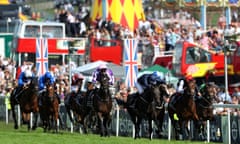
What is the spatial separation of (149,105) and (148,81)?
57 cm

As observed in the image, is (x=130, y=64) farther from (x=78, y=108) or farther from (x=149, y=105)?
(x=149, y=105)

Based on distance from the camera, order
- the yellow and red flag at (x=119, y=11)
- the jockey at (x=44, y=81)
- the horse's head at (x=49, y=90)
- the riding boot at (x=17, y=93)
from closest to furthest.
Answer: the horse's head at (x=49, y=90) → the jockey at (x=44, y=81) → the riding boot at (x=17, y=93) → the yellow and red flag at (x=119, y=11)

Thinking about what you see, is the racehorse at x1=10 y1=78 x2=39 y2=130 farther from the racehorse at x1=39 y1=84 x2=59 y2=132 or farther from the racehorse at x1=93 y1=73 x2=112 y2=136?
the racehorse at x1=93 y1=73 x2=112 y2=136

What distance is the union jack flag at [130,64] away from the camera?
25.4 m

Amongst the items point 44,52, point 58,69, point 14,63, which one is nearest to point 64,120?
point 44,52

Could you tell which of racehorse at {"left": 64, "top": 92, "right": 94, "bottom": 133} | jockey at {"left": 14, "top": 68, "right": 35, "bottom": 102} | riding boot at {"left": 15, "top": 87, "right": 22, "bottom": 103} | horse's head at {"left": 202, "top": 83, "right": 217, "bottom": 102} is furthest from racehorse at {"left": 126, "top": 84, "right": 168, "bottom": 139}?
riding boot at {"left": 15, "top": 87, "right": 22, "bottom": 103}

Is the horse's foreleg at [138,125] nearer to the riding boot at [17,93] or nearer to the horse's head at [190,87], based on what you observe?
the horse's head at [190,87]

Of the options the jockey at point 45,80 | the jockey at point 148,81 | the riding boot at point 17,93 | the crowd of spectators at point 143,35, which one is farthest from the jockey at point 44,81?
the crowd of spectators at point 143,35

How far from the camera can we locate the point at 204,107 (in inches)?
835

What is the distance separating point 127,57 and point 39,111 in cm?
300

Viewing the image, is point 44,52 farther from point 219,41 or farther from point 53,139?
point 53,139

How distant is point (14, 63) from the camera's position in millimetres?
35281

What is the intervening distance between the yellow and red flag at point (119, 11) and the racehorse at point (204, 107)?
1618cm

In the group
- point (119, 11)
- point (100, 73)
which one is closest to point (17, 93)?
point (100, 73)
